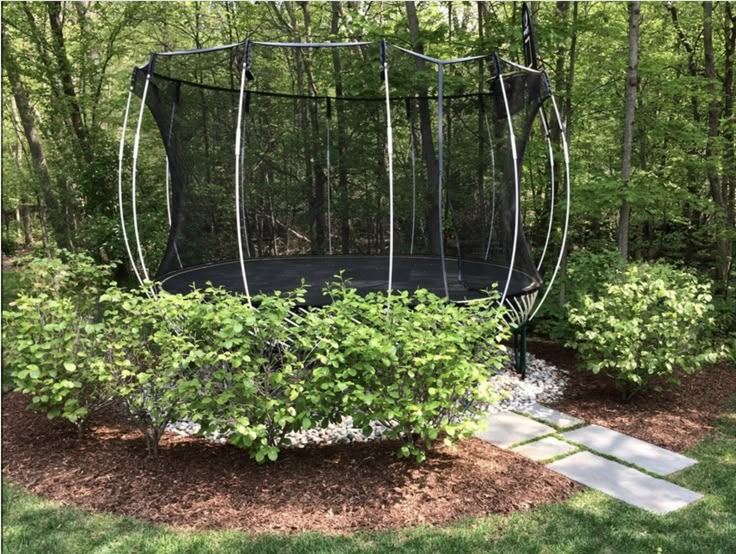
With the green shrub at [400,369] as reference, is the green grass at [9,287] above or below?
below

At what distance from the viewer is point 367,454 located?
3102 millimetres

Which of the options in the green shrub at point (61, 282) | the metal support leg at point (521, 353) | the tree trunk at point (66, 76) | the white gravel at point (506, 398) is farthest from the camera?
the tree trunk at point (66, 76)

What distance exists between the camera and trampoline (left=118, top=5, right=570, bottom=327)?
526cm

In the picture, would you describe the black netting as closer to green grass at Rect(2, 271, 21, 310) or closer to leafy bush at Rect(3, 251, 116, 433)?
leafy bush at Rect(3, 251, 116, 433)

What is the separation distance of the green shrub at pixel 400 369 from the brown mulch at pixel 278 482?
22cm


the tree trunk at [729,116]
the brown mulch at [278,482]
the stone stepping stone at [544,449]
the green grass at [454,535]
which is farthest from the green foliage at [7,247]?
the tree trunk at [729,116]

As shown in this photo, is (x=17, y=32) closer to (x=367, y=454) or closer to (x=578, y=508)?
(x=367, y=454)

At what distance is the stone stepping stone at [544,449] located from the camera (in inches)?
125

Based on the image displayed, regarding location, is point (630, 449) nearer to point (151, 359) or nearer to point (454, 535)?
point (454, 535)

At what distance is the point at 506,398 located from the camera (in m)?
3.90

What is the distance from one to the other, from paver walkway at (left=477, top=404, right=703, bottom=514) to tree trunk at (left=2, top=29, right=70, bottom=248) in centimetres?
659

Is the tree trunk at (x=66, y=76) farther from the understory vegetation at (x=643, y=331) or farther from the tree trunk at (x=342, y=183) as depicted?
the understory vegetation at (x=643, y=331)

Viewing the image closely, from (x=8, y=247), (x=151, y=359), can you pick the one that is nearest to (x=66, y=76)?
(x=151, y=359)

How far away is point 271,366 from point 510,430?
1.60 m
